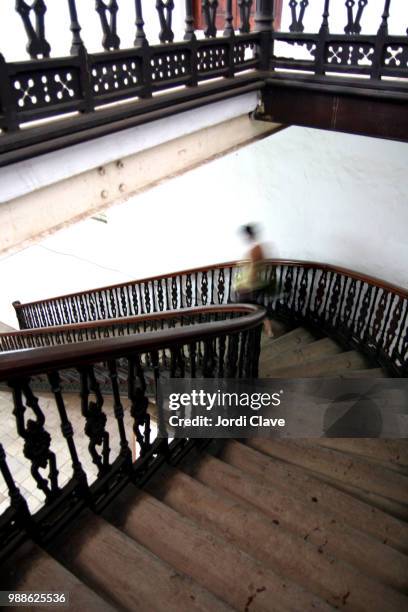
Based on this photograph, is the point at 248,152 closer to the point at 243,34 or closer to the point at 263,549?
the point at 243,34

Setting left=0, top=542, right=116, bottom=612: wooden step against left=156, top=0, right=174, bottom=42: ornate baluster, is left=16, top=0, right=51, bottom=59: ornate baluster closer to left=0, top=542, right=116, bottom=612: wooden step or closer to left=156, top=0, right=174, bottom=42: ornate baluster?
Result: left=156, top=0, right=174, bottom=42: ornate baluster

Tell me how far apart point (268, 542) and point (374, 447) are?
1392mm

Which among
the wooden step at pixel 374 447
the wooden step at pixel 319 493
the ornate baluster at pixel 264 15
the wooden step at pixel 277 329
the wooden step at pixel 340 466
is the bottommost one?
the wooden step at pixel 277 329

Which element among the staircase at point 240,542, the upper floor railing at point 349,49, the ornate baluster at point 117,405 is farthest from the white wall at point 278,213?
the ornate baluster at point 117,405

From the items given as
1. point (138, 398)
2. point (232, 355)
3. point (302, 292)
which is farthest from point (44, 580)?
point (302, 292)

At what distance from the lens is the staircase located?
162 centimetres

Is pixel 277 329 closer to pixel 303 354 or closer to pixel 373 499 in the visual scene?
pixel 303 354

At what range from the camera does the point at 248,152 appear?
216 inches

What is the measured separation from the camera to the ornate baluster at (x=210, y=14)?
3015mm

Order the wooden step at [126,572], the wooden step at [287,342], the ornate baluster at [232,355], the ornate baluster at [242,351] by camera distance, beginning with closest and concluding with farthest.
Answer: the wooden step at [126,572], the ornate baluster at [232,355], the ornate baluster at [242,351], the wooden step at [287,342]

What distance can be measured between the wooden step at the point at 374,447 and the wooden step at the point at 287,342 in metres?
1.61

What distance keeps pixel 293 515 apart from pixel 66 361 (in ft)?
4.70

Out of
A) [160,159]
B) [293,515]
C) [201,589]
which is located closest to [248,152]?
[160,159]

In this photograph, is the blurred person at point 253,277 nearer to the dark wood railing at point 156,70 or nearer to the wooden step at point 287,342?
the wooden step at point 287,342
